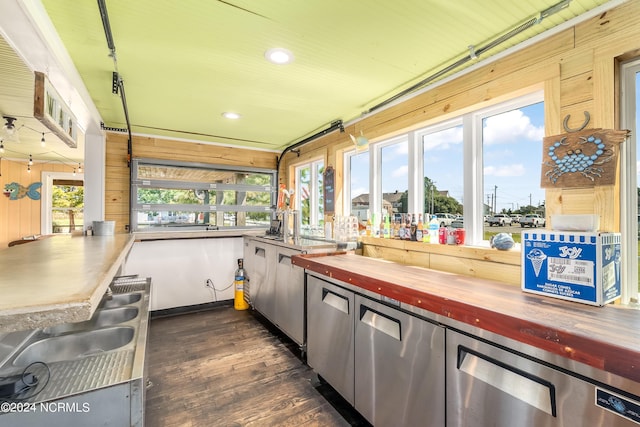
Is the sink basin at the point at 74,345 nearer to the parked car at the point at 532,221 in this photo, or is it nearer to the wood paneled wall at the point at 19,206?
the parked car at the point at 532,221

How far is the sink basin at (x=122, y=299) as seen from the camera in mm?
1854

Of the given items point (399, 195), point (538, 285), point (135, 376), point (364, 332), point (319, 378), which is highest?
point (399, 195)

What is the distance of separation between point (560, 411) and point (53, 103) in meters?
2.94

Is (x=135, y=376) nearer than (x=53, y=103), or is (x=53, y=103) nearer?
(x=135, y=376)

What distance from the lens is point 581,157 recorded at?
4.81 ft

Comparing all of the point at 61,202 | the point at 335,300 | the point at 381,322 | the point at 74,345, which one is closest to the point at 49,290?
the point at 74,345

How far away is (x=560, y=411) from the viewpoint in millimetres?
939

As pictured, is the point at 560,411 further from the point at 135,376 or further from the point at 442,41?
the point at 442,41

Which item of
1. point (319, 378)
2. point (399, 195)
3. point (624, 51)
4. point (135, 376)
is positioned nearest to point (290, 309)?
point (319, 378)

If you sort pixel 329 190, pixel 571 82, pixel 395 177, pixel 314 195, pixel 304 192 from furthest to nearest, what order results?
pixel 304 192 < pixel 314 195 < pixel 329 190 < pixel 395 177 < pixel 571 82

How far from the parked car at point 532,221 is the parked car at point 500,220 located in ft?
0.27

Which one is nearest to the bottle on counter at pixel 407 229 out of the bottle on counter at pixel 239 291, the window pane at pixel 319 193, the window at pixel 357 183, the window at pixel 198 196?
the window at pixel 357 183

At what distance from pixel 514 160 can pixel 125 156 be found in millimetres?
4106

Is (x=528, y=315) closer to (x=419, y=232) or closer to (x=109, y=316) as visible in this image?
(x=419, y=232)
